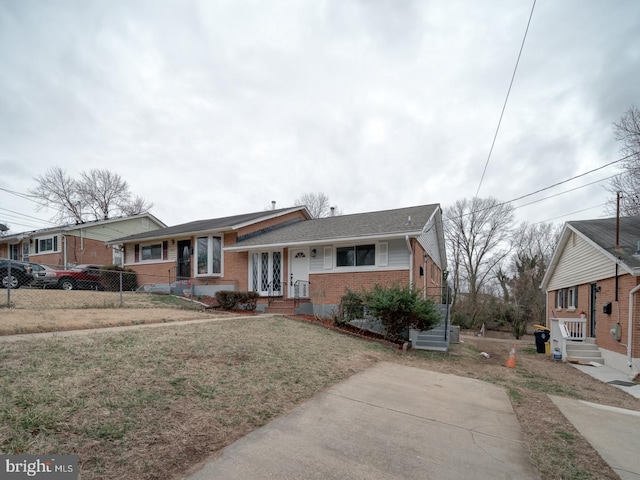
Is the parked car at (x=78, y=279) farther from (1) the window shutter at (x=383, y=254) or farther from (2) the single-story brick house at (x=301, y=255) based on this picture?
(1) the window shutter at (x=383, y=254)

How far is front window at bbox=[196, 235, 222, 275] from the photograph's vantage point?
16.6 metres

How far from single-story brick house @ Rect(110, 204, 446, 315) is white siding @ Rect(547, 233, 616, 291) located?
17.4ft

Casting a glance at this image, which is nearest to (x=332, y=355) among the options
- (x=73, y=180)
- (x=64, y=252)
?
(x=64, y=252)

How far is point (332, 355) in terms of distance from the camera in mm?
7348

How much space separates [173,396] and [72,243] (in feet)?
82.0

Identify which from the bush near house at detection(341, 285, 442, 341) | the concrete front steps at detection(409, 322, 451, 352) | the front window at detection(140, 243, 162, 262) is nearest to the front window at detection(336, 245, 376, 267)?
the bush near house at detection(341, 285, 442, 341)

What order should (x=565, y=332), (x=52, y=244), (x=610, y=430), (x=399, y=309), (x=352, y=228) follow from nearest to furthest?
1. (x=610, y=430)
2. (x=399, y=309)
3. (x=565, y=332)
4. (x=352, y=228)
5. (x=52, y=244)

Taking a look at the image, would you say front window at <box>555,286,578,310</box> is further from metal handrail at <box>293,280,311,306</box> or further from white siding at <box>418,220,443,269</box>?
metal handrail at <box>293,280,311,306</box>

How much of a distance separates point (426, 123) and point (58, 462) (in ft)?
46.0

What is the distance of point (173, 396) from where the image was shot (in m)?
3.91

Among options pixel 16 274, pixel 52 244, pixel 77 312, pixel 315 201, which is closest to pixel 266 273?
pixel 77 312

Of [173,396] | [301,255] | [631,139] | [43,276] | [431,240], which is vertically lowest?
[173,396]

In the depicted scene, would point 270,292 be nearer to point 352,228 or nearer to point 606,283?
point 352,228

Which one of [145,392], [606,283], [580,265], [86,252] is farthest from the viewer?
[86,252]
